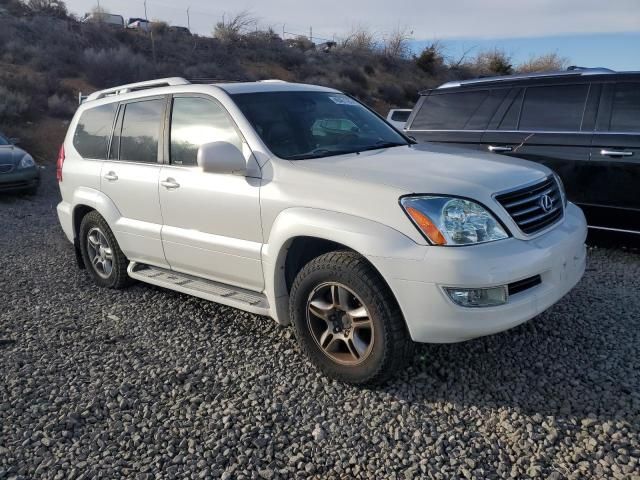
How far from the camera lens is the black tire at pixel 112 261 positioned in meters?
5.14

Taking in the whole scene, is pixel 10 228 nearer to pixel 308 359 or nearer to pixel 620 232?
pixel 308 359

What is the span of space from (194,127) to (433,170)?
1.90 meters

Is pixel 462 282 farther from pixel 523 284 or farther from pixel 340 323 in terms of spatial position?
pixel 340 323

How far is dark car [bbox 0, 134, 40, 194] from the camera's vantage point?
10422 millimetres

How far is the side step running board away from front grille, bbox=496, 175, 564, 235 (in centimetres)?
165

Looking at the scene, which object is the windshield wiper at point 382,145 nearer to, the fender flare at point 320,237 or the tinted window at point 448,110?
the fender flare at point 320,237

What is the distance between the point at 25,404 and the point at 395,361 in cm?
218

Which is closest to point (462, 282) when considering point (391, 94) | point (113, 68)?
point (113, 68)

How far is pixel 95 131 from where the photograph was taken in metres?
5.38

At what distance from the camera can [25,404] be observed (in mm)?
3377

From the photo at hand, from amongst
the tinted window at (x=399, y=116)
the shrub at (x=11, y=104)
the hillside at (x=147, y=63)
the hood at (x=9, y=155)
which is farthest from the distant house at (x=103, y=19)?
the tinted window at (x=399, y=116)

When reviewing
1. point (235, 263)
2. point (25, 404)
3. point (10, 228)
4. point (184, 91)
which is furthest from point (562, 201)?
point (10, 228)

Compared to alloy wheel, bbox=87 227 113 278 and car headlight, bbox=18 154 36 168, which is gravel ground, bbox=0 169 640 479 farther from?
car headlight, bbox=18 154 36 168

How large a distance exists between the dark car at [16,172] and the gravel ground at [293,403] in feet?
22.1
